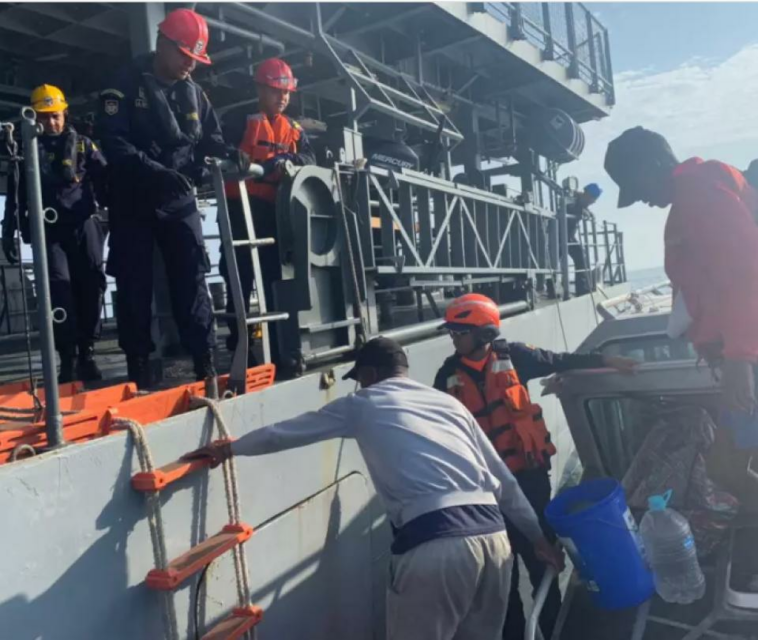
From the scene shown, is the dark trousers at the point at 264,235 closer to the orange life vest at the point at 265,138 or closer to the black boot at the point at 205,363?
the orange life vest at the point at 265,138

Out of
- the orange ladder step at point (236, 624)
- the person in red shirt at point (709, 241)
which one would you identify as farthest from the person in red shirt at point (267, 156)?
the person in red shirt at point (709, 241)

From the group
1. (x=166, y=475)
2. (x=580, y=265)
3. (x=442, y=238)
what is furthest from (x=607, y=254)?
(x=166, y=475)

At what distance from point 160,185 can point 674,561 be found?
2884 millimetres

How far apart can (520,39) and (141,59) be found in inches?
248

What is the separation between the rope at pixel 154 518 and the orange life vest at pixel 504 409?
168 centimetres

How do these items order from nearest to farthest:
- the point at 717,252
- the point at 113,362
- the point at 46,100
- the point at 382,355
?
the point at 717,252, the point at 382,355, the point at 46,100, the point at 113,362

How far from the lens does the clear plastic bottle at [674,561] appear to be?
10.3 feet

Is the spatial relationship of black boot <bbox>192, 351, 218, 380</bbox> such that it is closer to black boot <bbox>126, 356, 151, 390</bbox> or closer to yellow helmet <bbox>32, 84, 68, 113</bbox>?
black boot <bbox>126, 356, 151, 390</bbox>

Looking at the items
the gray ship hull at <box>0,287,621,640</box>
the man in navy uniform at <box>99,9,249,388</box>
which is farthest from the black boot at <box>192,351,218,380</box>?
the gray ship hull at <box>0,287,621,640</box>

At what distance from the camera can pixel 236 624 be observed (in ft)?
8.82

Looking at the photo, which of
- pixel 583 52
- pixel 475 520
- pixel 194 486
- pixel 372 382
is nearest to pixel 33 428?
pixel 194 486

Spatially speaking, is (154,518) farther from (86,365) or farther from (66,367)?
(86,365)

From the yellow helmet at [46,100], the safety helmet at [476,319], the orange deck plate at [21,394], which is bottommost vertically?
the orange deck plate at [21,394]

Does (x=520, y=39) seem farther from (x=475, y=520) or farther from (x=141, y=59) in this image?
(x=475, y=520)
